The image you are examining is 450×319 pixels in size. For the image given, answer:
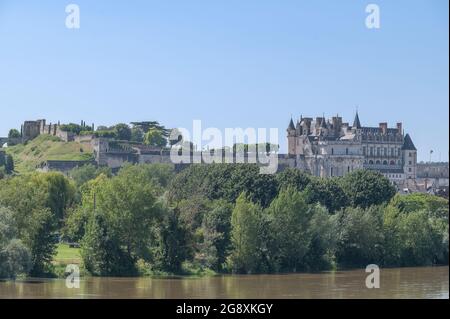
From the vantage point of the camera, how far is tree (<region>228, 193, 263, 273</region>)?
49156 mm

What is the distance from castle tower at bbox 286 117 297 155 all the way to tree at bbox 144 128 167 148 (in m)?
13.8

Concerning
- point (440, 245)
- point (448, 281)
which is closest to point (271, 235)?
point (448, 281)

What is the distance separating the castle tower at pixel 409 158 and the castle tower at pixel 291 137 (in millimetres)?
12837

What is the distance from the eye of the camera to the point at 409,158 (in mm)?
134375

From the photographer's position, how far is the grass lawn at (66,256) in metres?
47.1

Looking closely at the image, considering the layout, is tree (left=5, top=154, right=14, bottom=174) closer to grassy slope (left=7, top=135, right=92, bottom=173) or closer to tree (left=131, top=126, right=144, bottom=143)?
grassy slope (left=7, top=135, right=92, bottom=173)

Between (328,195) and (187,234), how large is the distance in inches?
841

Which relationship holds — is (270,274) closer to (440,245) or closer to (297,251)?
(297,251)

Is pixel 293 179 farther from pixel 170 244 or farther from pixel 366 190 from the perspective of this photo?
pixel 170 244

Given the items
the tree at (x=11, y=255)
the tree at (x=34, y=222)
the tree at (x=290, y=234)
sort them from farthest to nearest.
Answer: the tree at (x=290, y=234)
the tree at (x=34, y=222)
the tree at (x=11, y=255)

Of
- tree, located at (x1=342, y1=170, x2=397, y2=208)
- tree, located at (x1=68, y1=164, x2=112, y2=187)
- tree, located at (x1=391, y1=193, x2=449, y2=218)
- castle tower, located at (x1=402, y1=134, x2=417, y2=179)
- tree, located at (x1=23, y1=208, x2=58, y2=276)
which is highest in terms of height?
castle tower, located at (x1=402, y1=134, x2=417, y2=179)

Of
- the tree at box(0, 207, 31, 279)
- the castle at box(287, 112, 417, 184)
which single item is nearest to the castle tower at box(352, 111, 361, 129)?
the castle at box(287, 112, 417, 184)

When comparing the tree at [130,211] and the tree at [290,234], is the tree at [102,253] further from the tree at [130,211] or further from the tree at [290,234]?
the tree at [290,234]

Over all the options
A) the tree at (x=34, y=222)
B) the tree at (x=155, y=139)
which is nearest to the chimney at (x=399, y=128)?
the tree at (x=155, y=139)
